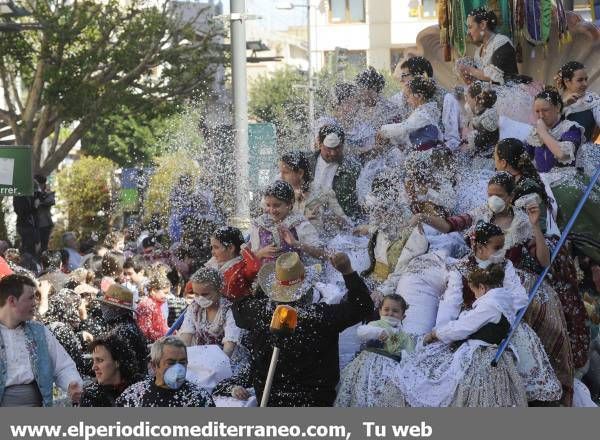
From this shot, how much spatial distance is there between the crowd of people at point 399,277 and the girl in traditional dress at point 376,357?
1cm

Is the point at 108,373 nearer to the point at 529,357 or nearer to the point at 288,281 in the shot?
the point at 288,281

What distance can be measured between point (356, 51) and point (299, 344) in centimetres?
4247

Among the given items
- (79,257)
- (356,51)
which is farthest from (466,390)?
(356,51)

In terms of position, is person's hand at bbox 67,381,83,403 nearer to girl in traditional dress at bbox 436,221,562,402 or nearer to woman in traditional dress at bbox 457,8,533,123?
girl in traditional dress at bbox 436,221,562,402

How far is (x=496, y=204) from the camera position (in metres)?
9.37

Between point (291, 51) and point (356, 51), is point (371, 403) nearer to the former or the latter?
point (356, 51)

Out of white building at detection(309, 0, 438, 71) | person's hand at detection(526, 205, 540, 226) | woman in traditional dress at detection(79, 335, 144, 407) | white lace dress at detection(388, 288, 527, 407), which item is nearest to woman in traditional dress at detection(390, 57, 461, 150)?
person's hand at detection(526, 205, 540, 226)

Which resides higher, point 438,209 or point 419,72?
point 419,72

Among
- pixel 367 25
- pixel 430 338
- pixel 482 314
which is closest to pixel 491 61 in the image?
pixel 430 338

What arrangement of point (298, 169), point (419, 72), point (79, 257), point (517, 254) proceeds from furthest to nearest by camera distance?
1. point (79, 257)
2. point (419, 72)
3. point (298, 169)
4. point (517, 254)

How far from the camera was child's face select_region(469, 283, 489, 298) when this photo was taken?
888cm

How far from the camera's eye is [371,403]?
8.87 meters

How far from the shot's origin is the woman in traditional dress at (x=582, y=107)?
10.5 meters

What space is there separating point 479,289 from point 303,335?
3.60 feet
